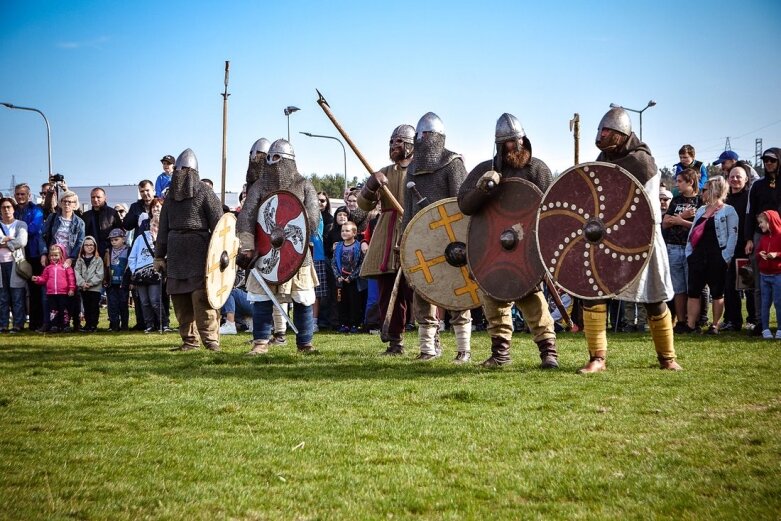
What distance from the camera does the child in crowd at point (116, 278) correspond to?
40.5 ft

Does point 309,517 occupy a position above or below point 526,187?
below

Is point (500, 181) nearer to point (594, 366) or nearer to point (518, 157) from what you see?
point (518, 157)

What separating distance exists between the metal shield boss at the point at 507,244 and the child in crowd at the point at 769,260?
3819 millimetres

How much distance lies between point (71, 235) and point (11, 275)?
963 mm

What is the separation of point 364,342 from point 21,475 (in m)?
5.97

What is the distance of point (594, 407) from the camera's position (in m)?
5.26

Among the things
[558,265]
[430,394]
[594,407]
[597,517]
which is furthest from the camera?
[558,265]

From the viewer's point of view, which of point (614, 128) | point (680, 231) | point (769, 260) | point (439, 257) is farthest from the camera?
point (680, 231)

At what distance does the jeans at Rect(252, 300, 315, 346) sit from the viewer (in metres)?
8.55

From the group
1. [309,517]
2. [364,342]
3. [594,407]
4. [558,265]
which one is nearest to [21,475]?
[309,517]

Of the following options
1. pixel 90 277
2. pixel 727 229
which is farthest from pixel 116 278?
pixel 727 229

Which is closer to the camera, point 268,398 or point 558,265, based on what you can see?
point 268,398

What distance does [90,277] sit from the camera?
40.1 ft

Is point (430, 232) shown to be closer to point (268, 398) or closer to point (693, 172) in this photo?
point (268, 398)
